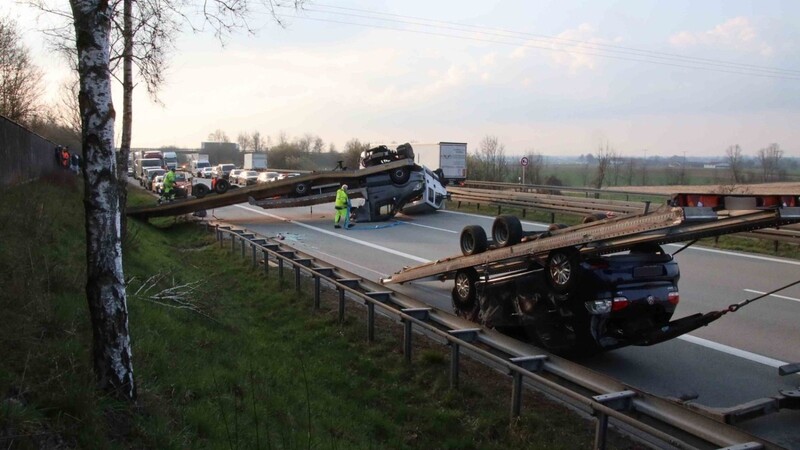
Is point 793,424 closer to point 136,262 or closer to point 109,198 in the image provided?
point 109,198

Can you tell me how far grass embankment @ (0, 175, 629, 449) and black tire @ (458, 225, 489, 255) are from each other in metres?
1.51

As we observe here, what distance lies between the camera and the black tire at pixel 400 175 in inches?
963

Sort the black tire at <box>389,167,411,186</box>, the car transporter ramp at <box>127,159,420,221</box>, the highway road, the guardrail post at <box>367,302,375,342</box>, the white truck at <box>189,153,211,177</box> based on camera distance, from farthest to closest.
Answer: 1. the white truck at <box>189,153,211,177</box>
2. the black tire at <box>389,167,411,186</box>
3. the car transporter ramp at <box>127,159,420,221</box>
4. the guardrail post at <box>367,302,375,342</box>
5. the highway road

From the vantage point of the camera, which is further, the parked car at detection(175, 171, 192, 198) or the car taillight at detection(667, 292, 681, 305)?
the parked car at detection(175, 171, 192, 198)

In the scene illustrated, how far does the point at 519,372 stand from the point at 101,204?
3.55 metres

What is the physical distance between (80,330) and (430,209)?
2106 cm

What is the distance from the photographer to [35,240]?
8938 mm

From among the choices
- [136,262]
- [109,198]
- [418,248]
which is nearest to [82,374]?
[109,198]

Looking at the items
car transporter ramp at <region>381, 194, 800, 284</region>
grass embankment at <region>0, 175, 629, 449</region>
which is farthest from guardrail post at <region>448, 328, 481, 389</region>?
car transporter ramp at <region>381, 194, 800, 284</region>

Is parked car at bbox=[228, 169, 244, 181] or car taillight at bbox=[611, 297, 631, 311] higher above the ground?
parked car at bbox=[228, 169, 244, 181]

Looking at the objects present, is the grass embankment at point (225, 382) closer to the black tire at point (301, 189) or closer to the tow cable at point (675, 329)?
the tow cable at point (675, 329)

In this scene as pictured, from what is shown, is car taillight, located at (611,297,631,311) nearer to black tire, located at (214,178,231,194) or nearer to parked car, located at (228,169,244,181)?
black tire, located at (214,178,231,194)

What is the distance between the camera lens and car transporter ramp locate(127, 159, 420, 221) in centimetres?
2361

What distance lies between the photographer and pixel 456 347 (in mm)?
6504
